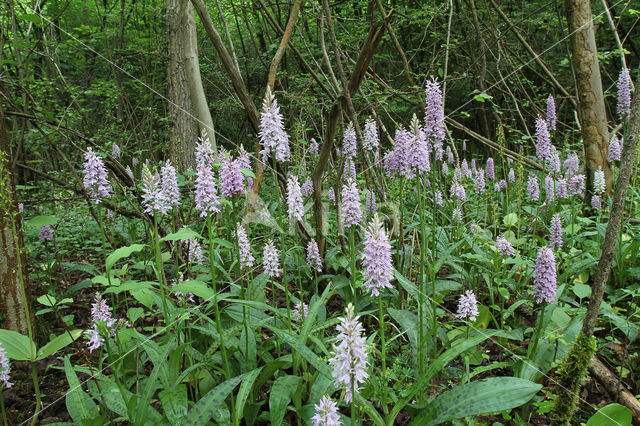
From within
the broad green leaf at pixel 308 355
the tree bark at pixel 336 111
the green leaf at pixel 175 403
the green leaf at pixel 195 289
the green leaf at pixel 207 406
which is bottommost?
the green leaf at pixel 175 403

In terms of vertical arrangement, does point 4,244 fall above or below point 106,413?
above

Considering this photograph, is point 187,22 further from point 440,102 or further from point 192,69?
point 440,102

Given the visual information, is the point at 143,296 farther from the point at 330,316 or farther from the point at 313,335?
the point at 330,316

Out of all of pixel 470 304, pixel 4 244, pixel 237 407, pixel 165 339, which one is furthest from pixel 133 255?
pixel 470 304

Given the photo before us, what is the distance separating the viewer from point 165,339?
2467mm

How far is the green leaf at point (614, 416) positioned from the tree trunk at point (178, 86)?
5388 mm

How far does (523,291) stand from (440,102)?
1869mm

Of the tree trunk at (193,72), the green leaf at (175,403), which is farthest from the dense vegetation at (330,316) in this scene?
the tree trunk at (193,72)

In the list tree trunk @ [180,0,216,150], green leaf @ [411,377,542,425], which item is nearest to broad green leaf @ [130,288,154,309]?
green leaf @ [411,377,542,425]

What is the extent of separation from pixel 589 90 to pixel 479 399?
421 cm

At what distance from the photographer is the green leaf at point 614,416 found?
1.80 m

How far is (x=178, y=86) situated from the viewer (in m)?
6.45

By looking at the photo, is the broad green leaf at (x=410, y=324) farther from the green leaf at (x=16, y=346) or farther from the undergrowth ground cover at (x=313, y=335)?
the green leaf at (x=16, y=346)

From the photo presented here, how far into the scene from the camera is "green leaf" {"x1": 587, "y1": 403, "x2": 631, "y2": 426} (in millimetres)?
1804
